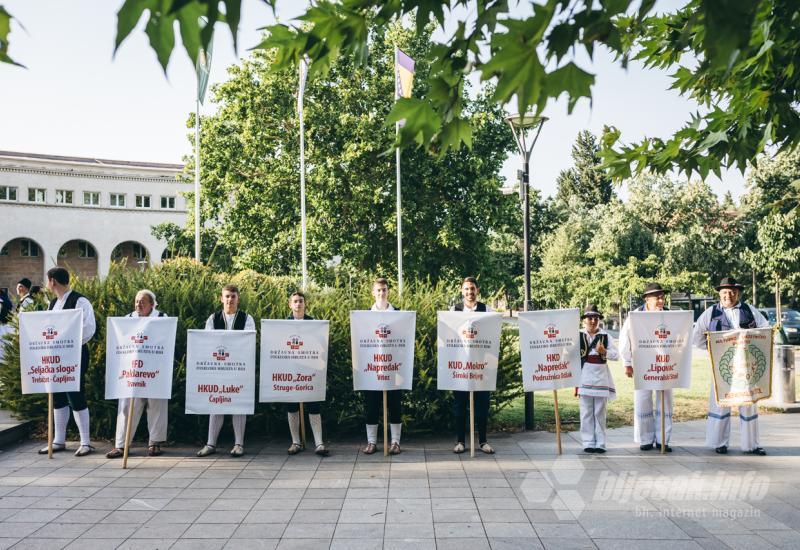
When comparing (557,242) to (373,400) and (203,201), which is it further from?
(373,400)

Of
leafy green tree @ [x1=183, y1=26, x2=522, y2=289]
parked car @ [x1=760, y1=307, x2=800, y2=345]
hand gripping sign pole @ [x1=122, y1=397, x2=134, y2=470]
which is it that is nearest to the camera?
hand gripping sign pole @ [x1=122, y1=397, x2=134, y2=470]

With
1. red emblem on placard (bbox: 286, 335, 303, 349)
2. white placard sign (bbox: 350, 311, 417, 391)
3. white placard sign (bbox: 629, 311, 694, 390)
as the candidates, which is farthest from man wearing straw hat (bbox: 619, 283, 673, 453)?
red emblem on placard (bbox: 286, 335, 303, 349)

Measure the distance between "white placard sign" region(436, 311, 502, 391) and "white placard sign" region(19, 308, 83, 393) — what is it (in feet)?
15.4

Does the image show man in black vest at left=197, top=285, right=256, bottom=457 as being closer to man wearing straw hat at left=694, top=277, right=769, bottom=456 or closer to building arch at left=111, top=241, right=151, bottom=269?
man wearing straw hat at left=694, top=277, right=769, bottom=456

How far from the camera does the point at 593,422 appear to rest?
29.1 ft

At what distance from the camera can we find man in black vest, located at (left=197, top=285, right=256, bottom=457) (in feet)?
28.9

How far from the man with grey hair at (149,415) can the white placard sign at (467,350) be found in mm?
3639

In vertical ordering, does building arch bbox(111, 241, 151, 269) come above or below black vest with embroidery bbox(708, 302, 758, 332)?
above

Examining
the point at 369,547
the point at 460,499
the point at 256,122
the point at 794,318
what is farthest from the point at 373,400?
the point at 794,318

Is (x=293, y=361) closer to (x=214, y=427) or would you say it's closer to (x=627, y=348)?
(x=214, y=427)

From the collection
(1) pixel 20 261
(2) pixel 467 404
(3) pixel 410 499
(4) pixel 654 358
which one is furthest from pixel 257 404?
(1) pixel 20 261

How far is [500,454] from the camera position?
28.5 ft

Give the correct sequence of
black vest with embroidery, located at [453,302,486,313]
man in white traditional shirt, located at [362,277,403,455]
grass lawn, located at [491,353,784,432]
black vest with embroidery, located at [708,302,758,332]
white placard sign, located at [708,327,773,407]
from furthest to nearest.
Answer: grass lawn, located at [491,353,784,432] < black vest with embroidery, located at [453,302,486,313] < black vest with embroidery, located at [708,302,758,332] < man in white traditional shirt, located at [362,277,403,455] < white placard sign, located at [708,327,773,407]

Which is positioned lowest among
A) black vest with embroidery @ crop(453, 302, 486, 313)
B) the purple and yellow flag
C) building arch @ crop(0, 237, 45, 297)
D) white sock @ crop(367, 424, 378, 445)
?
Result: white sock @ crop(367, 424, 378, 445)
